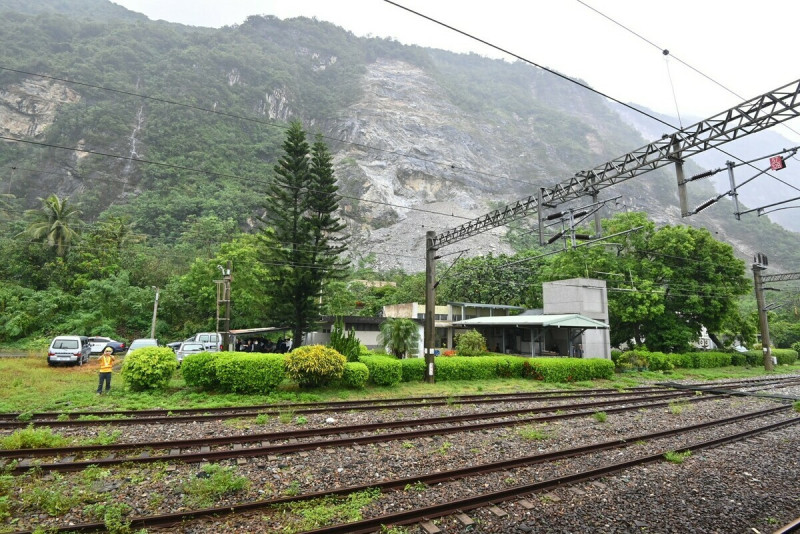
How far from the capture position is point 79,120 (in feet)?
272

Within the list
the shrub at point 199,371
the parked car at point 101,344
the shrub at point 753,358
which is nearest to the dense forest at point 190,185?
the shrub at point 753,358

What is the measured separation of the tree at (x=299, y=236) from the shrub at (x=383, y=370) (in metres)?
8.40

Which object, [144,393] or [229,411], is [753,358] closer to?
[229,411]

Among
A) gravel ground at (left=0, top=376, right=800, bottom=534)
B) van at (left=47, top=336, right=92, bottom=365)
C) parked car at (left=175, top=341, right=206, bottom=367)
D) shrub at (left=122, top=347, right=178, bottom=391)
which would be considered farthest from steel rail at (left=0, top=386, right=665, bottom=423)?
van at (left=47, top=336, right=92, bottom=365)

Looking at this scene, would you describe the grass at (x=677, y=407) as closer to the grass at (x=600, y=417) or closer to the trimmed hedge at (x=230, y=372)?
the grass at (x=600, y=417)

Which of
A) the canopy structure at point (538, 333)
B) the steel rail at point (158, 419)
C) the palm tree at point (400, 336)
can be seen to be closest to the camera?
the steel rail at point (158, 419)

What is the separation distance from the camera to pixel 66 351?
19.2m

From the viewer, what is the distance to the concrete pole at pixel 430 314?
54.9 feet

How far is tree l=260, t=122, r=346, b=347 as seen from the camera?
23047 mm

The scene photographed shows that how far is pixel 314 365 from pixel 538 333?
2071 centimetres

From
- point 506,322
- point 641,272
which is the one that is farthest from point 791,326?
point 506,322

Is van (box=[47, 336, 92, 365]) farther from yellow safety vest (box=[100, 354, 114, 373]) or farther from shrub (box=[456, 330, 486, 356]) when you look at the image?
shrub (box=[456, 330, 486, 356])

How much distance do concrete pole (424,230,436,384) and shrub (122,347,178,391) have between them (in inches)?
375

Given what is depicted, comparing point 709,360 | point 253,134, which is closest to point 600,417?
point 709,360
